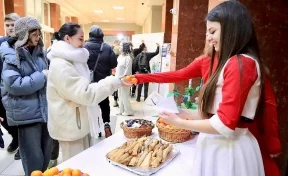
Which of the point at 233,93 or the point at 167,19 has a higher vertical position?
the point at 167,19

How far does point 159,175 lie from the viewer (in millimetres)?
1218

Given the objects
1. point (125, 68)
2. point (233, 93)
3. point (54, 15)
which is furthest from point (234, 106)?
point (54, 15)

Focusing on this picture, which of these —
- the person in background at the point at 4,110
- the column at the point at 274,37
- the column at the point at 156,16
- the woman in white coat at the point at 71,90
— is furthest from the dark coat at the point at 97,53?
the column at the point at 156,16

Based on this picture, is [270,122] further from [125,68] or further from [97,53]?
[125,68]

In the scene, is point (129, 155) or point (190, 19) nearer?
point (129, 155)

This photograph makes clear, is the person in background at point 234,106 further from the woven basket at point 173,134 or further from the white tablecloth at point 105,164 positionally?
the woven basket at point 173,134

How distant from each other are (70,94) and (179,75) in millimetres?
685

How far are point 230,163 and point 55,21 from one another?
10356 millimetres

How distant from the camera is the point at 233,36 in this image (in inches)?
34.9

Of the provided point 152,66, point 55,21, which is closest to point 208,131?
point 152,66

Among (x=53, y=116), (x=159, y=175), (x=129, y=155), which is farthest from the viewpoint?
(x=53, y=116)

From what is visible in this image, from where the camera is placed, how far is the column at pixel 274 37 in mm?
1718

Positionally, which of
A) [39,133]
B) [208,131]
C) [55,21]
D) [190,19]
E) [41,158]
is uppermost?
[55,21]

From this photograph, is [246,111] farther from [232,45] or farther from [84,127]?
[84,127]
